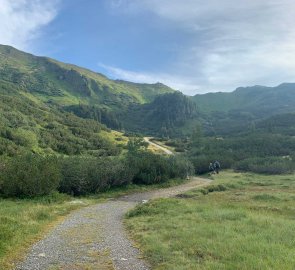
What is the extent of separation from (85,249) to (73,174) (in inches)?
1040

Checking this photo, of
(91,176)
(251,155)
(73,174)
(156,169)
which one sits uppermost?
(73,174)

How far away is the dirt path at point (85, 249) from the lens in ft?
44.5

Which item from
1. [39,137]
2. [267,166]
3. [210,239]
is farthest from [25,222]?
[39,137]

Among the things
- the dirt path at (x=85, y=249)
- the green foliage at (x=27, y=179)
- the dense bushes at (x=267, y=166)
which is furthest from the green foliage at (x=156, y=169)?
the dirt path at (x=85, y=249)

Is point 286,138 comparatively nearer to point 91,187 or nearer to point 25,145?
point 25,145

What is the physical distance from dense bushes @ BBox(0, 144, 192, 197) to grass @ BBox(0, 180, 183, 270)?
1646 millimetres

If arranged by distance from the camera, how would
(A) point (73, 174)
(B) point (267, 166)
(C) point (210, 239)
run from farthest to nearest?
(B) point (267, 166) → (A) point (73, 174) → (C) point (210, 239)

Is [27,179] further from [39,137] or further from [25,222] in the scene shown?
[39,137]

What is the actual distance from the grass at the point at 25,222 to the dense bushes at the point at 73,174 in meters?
1.65

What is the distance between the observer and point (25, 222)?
846 inches

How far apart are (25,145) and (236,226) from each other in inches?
2781

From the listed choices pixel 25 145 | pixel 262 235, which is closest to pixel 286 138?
pixel 25 145

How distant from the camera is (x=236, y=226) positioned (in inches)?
747

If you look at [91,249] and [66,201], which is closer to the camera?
[91,249]
